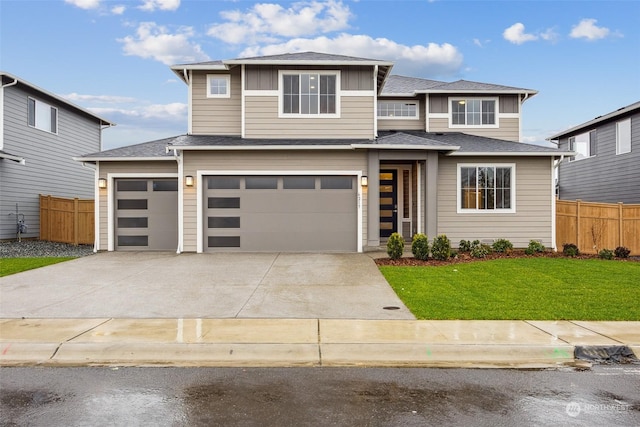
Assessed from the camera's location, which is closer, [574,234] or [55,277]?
[55,277]

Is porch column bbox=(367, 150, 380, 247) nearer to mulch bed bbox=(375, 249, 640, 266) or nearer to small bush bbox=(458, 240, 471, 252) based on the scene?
mulch bed bbox=(375, 249, 640, 266)

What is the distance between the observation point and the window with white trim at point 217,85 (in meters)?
16.6

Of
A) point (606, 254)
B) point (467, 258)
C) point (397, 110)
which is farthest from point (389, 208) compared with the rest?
A: point (606, 254)

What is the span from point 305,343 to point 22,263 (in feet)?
34.9

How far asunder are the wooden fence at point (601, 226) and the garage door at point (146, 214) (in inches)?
543

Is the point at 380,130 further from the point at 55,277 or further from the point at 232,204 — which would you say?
the point at 55,277

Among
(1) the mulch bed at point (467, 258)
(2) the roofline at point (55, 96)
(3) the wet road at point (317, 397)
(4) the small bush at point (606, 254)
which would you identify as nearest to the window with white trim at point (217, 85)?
(2) the roofline at point (55, 96)

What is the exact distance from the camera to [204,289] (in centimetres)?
941

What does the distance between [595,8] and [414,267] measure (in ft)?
60.1

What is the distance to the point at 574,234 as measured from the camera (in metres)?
16.1

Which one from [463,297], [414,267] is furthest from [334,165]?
[463,297]

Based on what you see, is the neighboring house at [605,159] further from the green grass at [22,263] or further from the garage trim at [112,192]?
the green grass at [22,263]

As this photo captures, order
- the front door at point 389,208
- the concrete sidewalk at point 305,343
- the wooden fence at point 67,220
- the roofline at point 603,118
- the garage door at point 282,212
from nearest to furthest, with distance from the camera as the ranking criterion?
the concrete sidewalk at point 305,343 → the garage door at point 282,212 → the front door at point 389,208 → the wooden fence at point 67,220 → the roofline at point 603,118

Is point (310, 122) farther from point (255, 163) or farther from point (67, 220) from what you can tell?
point (67, 220)
